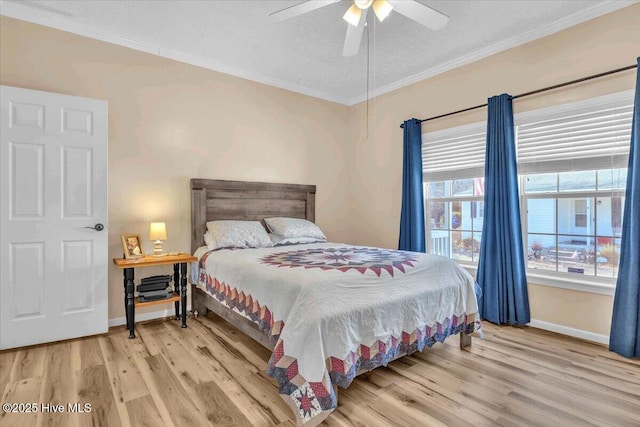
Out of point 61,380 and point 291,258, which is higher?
point 291,258

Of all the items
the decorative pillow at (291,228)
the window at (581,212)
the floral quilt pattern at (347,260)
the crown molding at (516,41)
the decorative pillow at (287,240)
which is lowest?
the floral quilt pattern at (347,260)

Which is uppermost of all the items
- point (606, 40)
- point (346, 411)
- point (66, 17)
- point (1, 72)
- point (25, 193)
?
point (66, 17)

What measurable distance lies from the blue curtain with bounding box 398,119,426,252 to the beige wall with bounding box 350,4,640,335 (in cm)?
21

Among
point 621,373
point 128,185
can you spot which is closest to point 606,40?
point 621,373

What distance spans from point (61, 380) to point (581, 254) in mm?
4150

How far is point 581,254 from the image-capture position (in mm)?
2934

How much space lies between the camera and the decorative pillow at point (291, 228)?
3.85m

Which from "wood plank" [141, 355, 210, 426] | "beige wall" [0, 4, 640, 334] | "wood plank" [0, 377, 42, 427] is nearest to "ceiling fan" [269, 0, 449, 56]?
"beige wall" [0, 4, 640, 334]

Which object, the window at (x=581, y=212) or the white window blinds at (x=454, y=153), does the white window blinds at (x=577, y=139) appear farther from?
the white window blinds at (x=454, y=153)

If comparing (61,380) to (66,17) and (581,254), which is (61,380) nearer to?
(66,17)

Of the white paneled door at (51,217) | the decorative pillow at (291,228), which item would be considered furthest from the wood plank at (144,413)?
the decorative pillow at (291,228)

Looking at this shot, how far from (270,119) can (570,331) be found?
387cm

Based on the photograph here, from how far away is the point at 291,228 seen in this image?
3.88 metres

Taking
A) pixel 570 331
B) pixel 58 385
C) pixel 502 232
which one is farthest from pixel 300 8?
pixel 570 331
